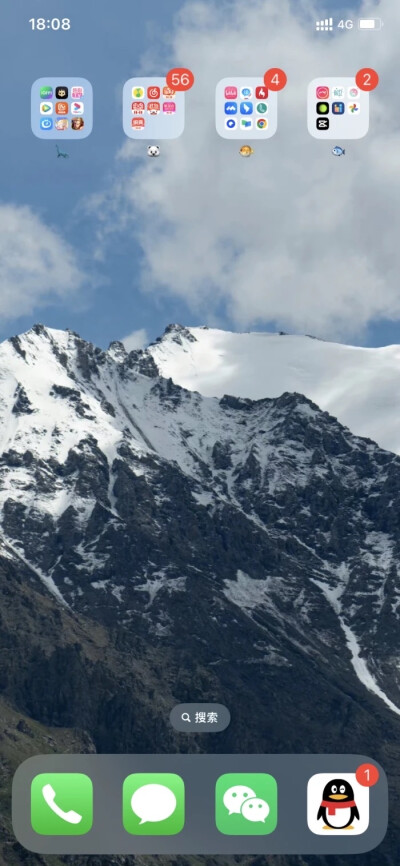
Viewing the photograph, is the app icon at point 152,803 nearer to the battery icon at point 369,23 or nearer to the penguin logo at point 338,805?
the penguin logo at point 338,805

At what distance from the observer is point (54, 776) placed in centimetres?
6216

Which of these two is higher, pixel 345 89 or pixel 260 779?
pixel 345 89

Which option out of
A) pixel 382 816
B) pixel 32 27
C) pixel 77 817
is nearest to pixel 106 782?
pixel 77 817

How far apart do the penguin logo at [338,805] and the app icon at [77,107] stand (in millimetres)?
32715

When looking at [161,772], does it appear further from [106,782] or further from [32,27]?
[32,27]

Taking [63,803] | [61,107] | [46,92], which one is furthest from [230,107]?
[63,803]

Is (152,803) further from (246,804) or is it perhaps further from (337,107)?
(337,107)

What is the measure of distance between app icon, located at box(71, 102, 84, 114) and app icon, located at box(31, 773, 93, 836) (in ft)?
100

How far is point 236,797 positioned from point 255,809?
0.96m

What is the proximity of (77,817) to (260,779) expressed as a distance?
25.4ft

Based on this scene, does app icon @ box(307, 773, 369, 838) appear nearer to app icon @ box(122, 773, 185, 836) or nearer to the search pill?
the search pill

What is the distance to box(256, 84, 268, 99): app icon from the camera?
71312mm

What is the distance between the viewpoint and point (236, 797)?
6288 cm

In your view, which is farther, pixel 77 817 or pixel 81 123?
pixel 81 123
